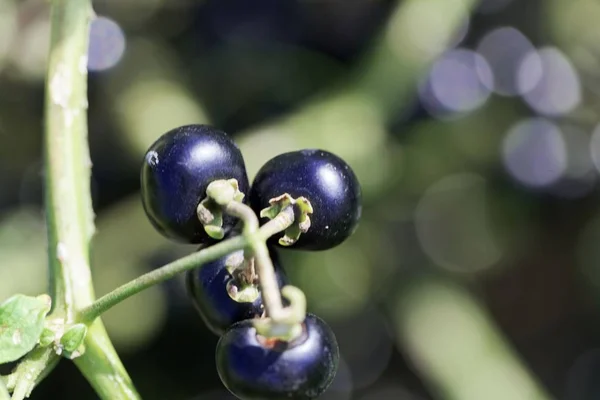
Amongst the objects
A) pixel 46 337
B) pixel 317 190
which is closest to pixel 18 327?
pixel 46 337

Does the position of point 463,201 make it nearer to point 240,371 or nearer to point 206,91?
point 206,91

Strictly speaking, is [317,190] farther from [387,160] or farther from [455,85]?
[455,85]

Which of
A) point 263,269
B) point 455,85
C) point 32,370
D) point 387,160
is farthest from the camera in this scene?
point 455,85

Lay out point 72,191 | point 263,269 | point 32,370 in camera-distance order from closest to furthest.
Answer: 1. point 263,269
2. point 32,370
3. point 72,191

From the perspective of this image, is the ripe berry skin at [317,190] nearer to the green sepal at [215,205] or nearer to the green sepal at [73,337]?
the green sepal at [215,205]

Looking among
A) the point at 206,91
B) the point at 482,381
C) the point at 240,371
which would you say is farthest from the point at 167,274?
the point at 206,91

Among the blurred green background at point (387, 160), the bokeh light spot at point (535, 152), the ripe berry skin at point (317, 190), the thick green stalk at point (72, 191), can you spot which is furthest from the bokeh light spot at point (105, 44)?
the ripe berry skin at point (317, 190)
